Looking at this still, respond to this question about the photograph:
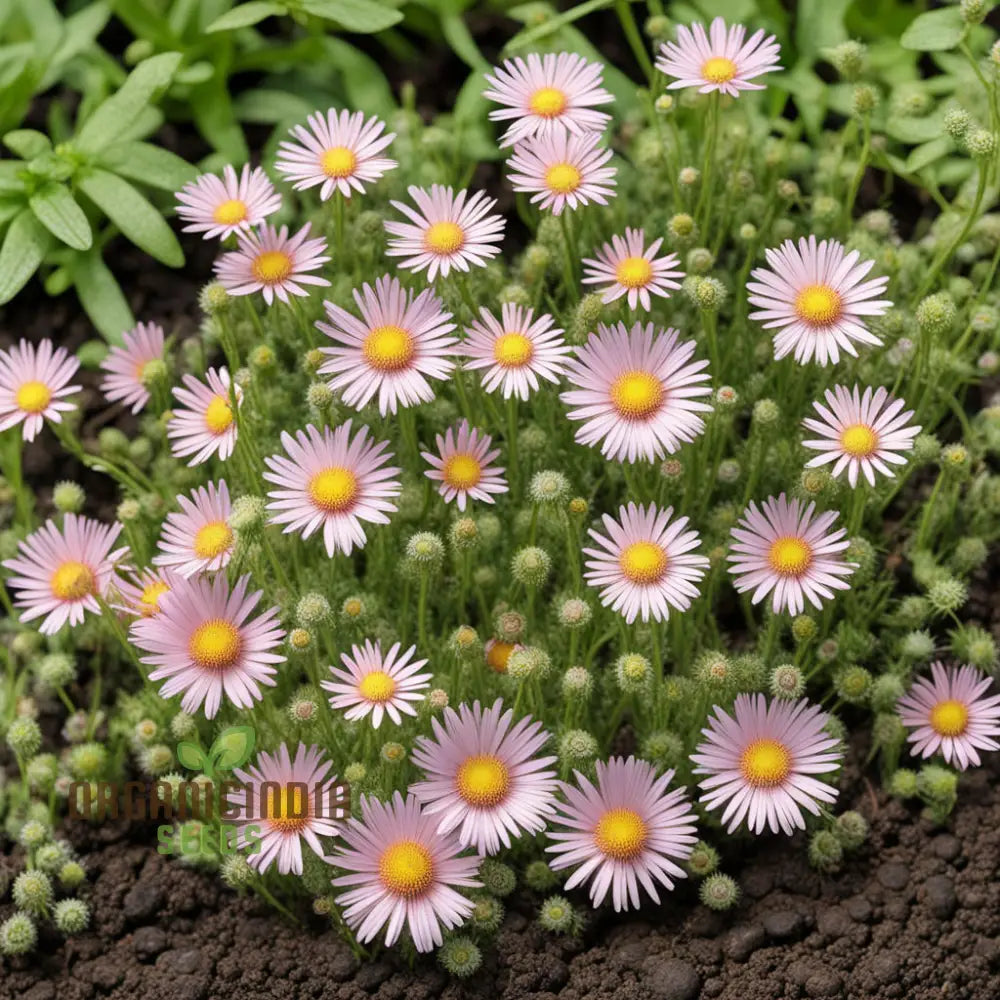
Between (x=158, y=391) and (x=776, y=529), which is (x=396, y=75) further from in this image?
(x=776, y=529)

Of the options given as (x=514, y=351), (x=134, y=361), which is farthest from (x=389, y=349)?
(x=134, y=361)

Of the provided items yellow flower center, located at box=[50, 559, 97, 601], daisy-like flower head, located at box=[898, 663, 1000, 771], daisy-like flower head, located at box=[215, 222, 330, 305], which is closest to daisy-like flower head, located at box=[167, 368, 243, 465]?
daisy-like flower head, located at box=[215, 222, 330, 305]

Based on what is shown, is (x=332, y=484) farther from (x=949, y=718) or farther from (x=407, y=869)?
(x=949, y=718)

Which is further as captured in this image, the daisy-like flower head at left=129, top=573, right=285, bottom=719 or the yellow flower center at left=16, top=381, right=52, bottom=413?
the yellow flower center at left=16, top=381, right=52, bottom=413

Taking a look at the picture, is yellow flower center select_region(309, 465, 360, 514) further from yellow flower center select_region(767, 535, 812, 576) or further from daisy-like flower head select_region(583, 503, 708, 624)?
yellow flower center select_region(767, 535, 812, 576)

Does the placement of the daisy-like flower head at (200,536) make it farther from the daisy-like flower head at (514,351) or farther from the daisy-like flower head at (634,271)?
the daisy-like flower head at (634,271)

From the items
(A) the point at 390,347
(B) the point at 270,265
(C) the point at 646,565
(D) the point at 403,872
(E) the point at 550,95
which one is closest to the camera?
(D) the point at 403,872

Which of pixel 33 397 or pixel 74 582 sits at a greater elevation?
pixel 33 397
